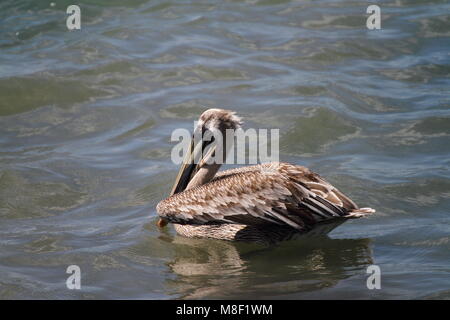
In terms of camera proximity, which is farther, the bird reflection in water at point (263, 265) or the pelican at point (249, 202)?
the pelican at point (249, 202)

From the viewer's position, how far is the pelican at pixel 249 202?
19.4 ft

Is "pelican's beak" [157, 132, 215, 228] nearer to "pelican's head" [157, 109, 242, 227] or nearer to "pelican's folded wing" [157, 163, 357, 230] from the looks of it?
"pelican's head" [157, 109, 242, 227]

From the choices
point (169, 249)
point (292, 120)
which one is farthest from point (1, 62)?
point (169, 249)

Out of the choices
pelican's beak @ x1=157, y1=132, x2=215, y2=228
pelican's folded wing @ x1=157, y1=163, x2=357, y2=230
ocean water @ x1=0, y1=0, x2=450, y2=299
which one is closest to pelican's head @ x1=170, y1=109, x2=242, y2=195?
pelican's beak @ x1=157, y1=132, x2=215, y2=228

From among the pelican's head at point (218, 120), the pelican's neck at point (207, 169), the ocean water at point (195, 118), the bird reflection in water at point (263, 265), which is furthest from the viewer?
the pelican's neck at point (207, 169)

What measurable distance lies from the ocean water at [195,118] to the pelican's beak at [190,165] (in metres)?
0.39

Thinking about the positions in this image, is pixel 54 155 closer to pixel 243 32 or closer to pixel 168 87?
pixel 168 87

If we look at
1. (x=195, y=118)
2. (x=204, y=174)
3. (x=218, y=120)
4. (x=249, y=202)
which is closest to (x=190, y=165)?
(x=204, y=174)

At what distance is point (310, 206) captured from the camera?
5.89 m

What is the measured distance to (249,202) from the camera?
6.09 meters

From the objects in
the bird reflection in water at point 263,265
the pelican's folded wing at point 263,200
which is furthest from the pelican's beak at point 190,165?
the bird reflection in water at point 263,265

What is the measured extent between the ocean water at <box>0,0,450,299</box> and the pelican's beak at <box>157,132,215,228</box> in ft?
1.29

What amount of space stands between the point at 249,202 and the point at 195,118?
10.6 ft

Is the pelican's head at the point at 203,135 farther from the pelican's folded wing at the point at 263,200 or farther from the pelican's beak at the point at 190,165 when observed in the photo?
the pelican's folded wing at the point at 263,200
